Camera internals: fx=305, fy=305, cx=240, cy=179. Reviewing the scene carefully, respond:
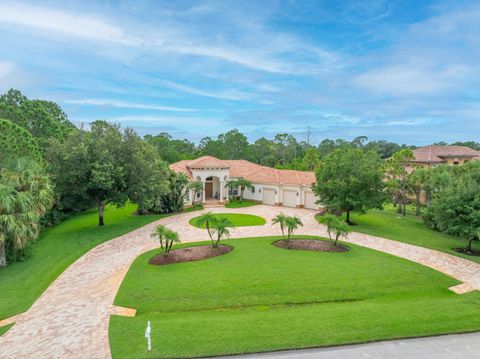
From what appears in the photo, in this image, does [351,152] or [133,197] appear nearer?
[133,197]

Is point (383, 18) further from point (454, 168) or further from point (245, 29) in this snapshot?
point (454, 168)

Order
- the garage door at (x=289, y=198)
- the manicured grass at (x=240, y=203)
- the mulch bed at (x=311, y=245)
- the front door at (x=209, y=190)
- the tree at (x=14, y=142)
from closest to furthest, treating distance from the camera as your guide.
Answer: the mulch bed at (x=311, y=245) < the tree at (x=14, y=142) < the garage door at (x=289, y=198) < the manicured grass at (x=240, y=203) < the front door at (x=209, y=190)

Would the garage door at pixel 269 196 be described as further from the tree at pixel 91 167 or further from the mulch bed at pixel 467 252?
the mulch bed at pixel 467 252

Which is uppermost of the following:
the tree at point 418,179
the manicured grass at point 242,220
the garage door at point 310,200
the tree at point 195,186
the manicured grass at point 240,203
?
the tree at point 418,179

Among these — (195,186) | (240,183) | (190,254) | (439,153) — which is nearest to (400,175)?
(240,183)

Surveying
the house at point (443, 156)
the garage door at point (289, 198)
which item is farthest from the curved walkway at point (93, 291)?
the house at point (443, 156)

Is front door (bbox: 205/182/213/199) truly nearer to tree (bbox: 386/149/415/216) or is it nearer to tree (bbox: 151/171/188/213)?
tree (bbox: 151/171/188/213)

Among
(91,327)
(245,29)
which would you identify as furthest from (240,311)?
(245,29)
